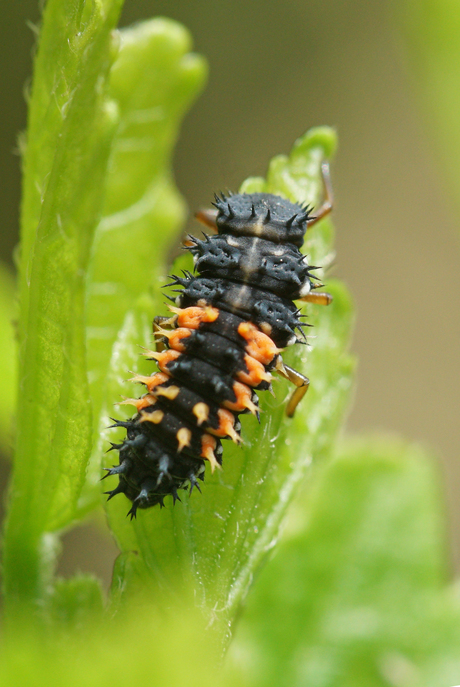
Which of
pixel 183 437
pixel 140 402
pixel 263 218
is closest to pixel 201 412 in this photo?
pixel 183 437

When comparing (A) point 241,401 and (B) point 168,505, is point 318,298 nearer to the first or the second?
(A) point 241,401

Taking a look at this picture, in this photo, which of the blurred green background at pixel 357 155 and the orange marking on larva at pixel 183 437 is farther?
the blurred green background at pixel 357 155

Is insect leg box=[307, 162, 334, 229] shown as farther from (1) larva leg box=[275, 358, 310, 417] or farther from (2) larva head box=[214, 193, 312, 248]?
(1) larva leg box=[275, 358, 310, 417]

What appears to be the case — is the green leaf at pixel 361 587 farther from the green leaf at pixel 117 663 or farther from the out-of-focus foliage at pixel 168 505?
the green leaf at pixel 117 663

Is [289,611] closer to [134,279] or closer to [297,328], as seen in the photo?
[297,328]

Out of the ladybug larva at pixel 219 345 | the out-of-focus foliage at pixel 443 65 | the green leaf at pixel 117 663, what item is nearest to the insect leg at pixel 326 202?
the ladybug larva at pixel 219 345

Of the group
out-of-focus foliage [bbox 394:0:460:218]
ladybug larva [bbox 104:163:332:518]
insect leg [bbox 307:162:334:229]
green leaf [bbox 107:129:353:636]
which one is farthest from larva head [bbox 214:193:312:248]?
out-of-focus foliage [bbox 394:0:460:218]

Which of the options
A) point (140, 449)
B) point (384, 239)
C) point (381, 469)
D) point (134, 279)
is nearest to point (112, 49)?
point (134, 279)
